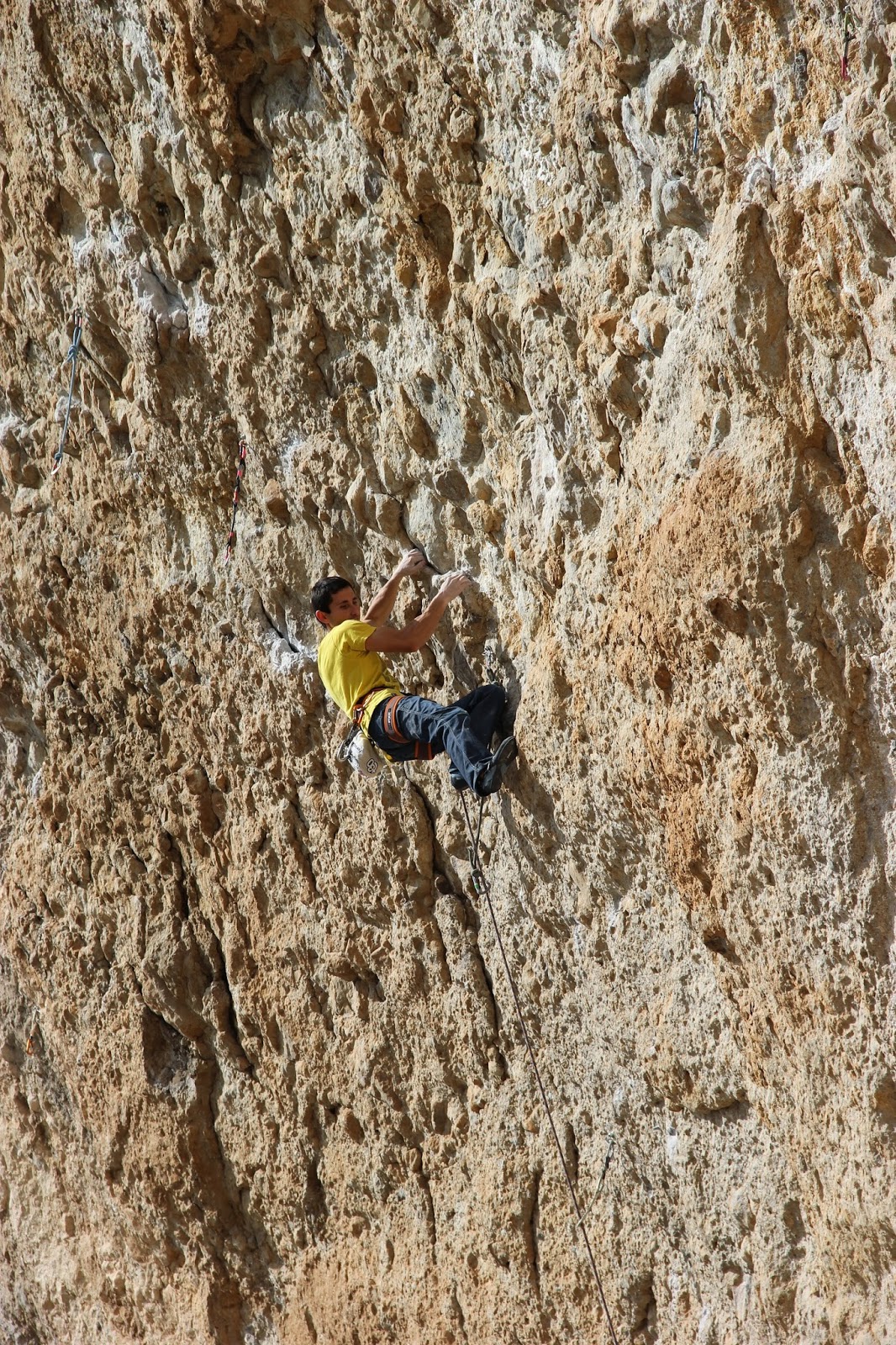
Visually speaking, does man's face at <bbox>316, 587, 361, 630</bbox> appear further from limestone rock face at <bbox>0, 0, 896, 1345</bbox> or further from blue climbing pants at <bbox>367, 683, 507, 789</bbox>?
blue climbing pants at <bbox>367, 683, 507, 789</bbox>

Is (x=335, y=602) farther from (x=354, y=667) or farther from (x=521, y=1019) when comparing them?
(x=521, y=1019)

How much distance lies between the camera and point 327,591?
477 centimetres

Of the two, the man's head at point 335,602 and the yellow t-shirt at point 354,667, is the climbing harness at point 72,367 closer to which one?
the man's head at point 335,602

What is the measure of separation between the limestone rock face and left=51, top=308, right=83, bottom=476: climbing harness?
5 centimetres

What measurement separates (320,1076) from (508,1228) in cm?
129

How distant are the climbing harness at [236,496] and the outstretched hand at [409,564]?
3.63 ft

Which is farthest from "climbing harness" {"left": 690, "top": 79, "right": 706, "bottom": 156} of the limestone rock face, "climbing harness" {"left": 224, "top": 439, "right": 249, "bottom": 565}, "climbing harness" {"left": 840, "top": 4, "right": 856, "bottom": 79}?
"climbing harness" {"left": 224, "top": 439, "right": 249, "bottom": 565}

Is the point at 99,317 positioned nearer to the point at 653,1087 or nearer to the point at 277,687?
the point at 277,687

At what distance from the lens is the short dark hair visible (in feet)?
15.7

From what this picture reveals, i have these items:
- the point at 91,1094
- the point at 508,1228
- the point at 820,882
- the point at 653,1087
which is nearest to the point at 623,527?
the point at 820,882

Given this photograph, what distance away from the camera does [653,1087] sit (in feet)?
14.4

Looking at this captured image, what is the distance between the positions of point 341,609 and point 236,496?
1.05 metres

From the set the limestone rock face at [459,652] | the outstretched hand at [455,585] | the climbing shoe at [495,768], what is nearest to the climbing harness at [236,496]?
the limestone rock face at [459,652]

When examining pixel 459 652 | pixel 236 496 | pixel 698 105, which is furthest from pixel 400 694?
pixel 698 105
